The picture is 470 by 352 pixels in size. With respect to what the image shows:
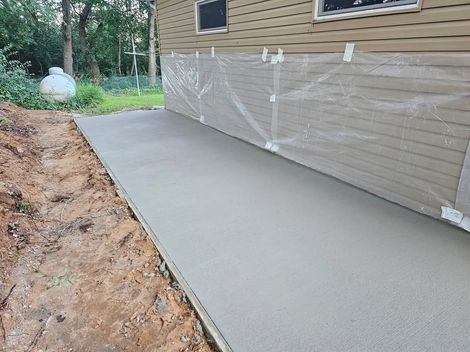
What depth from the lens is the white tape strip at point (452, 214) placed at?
2.51m

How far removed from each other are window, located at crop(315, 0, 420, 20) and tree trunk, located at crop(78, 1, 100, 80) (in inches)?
552

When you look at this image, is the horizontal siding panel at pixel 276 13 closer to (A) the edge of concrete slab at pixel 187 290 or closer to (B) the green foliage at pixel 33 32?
(A) the edge of concrete slab at pixel 187 290

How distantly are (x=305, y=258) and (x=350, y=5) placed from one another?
2.45m

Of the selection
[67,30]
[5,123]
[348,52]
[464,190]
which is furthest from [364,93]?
[67,30]

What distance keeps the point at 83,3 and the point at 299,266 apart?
16.6 m

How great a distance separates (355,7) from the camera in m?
3.04

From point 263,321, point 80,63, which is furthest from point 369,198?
point 80,63

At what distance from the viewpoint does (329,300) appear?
5.95ft

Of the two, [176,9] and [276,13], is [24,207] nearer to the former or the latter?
[276,13]

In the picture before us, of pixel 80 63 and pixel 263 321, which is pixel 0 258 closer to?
→ pixel 263 321

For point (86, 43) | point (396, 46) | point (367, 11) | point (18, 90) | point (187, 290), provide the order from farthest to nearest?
point (86, 43) → point (18, 90) → point (367, 11) → point (396, 46) → point (187, 290)

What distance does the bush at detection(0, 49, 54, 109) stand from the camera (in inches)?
328

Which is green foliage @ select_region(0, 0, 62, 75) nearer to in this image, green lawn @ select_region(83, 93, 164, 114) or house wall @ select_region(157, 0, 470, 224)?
green lawn @ select_region(83, 93, 164, 114)

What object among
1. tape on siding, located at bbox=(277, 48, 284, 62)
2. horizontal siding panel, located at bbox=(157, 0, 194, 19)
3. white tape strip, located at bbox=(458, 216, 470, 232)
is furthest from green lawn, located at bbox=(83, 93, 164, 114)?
white tape strip, located at bbox=(458, 216, 470, 232)
